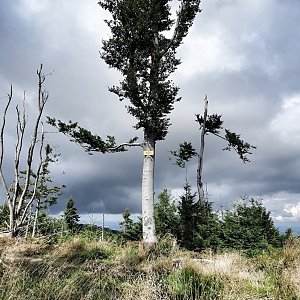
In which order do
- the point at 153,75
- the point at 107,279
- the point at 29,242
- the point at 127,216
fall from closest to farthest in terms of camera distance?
the point at 107,279
the point at 29,242
the point at 153,75
the point at 127,216

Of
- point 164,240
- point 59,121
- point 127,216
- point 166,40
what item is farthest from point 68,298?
point 127,216

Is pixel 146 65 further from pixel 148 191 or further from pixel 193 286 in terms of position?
pixel 193 286

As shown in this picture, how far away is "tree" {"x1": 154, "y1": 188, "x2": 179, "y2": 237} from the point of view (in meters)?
15.5

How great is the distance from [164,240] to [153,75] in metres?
5.64

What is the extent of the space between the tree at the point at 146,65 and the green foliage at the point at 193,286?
5125 mm

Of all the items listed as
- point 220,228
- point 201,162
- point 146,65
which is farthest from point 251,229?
point 146,65

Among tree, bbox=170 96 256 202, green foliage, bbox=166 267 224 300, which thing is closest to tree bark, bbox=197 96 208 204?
tree, bbox=170 96 256 202

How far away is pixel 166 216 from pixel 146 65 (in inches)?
303

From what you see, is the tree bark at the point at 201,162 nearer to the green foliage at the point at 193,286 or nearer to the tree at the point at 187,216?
the tree at the point at 187,216

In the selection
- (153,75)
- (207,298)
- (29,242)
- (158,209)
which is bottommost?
(207,298)

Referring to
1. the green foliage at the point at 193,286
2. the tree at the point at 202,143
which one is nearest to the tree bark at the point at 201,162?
the tree at the point at 202,143

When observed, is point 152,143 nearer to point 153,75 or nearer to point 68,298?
point 153,75

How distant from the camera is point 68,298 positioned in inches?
174

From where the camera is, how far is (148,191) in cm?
1115
